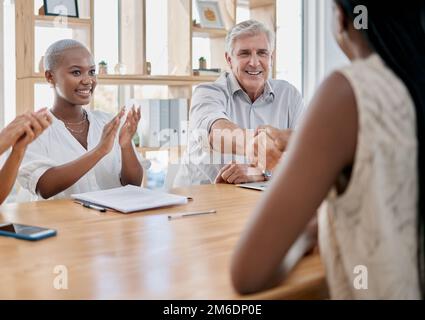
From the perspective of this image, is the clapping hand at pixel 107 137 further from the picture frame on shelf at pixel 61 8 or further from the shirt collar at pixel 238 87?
the picture frame on shelf at pixel 61 8

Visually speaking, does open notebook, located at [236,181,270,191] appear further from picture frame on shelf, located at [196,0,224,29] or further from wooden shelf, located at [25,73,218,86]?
picture frame on shelf, located at [196,0,224,29]

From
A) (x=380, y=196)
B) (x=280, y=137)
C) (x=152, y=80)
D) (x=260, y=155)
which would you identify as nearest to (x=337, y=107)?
(x=380, y=196)

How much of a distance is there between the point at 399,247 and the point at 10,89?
2993 millimetres

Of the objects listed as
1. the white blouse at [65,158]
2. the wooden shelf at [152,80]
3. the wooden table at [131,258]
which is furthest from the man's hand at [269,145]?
the wooden shelf at [152,80]

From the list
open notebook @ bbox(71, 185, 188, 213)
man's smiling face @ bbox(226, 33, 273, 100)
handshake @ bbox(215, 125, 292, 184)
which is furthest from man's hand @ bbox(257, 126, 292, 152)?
man's smiling face @ bbox(226, 33, 273, 100)

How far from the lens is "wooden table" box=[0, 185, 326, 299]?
996mm

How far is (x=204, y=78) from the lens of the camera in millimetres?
4016

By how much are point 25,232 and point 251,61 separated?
1908 millimetres

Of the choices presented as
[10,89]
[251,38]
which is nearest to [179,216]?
[251,38]

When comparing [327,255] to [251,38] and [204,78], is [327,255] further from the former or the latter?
[204,78]

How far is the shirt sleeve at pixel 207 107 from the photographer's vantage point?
2641mm

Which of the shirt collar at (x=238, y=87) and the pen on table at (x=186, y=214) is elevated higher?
the shirt collar at (x=238, y=87)

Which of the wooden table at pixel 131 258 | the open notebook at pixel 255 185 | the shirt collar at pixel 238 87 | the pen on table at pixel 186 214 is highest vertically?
the shirt collar at pixel 238 87

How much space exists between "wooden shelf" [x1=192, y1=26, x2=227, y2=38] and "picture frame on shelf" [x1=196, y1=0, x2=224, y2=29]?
0.04 m
